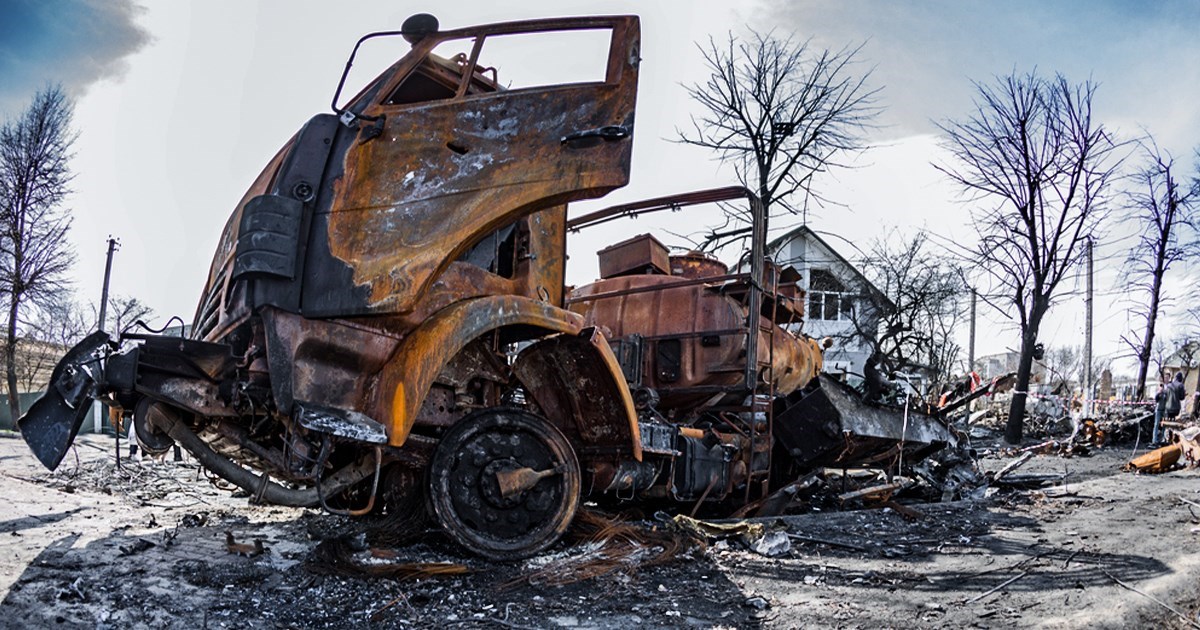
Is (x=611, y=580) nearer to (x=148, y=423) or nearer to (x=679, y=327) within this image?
(x=148, y=423)

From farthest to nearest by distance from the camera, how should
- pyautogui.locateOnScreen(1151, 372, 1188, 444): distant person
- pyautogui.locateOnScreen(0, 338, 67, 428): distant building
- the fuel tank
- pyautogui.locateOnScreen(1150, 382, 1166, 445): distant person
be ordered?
1. pyautogui.locateOnScreen(0, 338, 67, 428): distant building
2. pyautogui.locateOnScreen(1150, 382, 1166, 445): distant person
3. pyautogui.locateOnScreen(1151, 372, 1188, 444): distant person
4. the fuel tank

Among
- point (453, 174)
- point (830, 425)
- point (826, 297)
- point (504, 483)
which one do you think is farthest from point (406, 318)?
point (826, 297)

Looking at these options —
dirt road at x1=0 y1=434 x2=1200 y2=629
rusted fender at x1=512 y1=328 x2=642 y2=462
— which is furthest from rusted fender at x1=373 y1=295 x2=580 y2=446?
dirt road at x1=0 y1=434 x2=1200 y2=629

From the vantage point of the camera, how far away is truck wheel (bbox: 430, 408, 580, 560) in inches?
169

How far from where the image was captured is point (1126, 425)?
17.1 m

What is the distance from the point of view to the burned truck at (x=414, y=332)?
3641 millimetres

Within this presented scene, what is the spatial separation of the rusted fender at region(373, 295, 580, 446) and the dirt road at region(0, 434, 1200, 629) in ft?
2.84

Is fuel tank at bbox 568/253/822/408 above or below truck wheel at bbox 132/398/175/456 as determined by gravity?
above

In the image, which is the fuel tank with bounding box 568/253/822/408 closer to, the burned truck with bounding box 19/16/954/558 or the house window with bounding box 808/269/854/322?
the burned truck with bounding box 19/16/954/558

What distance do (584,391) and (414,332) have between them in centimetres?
138

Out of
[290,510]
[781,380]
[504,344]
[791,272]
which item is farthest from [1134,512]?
[290,510]

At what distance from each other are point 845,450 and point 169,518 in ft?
18.9

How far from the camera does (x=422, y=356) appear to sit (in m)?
3.84

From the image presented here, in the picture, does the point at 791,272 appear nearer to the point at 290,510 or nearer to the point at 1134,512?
the point at 1134,512
